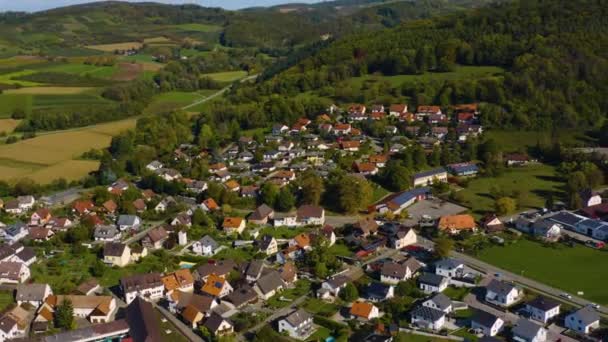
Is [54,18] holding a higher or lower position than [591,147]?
higher

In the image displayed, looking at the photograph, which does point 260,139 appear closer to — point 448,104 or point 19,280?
point 448,104

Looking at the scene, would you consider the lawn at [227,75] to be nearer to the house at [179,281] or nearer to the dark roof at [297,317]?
the house at [179,281]

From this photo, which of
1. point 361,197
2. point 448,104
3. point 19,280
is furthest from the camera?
point 448,104

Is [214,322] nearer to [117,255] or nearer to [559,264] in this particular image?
[117,255]

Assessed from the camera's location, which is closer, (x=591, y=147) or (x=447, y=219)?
(x=447, y=219)

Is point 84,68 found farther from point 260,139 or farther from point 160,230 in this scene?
point 160,230

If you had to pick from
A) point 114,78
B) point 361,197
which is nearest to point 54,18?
point 114,78

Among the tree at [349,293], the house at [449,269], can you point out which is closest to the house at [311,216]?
the house at [449,269]

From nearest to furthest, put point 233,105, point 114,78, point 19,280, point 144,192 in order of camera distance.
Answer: point 19,280
point 144,192
point 233,105
point 114,78
